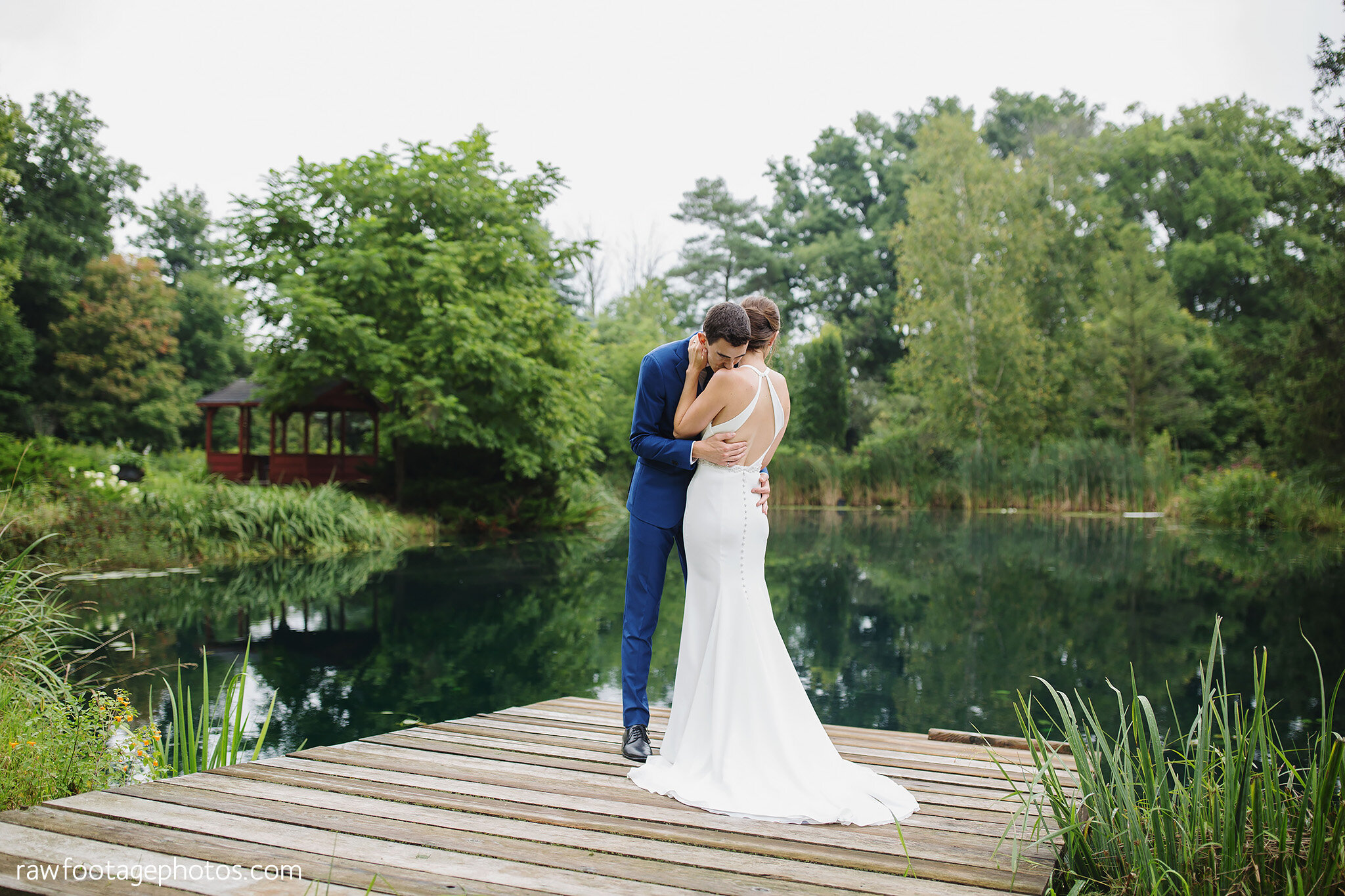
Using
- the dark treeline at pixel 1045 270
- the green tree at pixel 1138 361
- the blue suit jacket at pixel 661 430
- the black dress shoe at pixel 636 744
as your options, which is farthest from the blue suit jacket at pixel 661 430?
the green tree at pixel 1138 361

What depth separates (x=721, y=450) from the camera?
10.6ft

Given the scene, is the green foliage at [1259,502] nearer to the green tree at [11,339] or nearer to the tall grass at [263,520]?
the tall grass at [263,520]

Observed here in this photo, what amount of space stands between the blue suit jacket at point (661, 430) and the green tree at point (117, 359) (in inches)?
1106

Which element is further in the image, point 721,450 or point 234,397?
point 234,397

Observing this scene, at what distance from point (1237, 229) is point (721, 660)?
124 feet

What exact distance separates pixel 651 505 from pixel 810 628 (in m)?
5.19

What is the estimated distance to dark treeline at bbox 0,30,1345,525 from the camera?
15.2 meters

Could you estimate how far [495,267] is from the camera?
1561 centimetres

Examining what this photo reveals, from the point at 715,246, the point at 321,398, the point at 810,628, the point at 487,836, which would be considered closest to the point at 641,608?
the point at 487,836

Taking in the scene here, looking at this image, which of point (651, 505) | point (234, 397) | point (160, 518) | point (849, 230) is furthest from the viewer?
point (849, 230)

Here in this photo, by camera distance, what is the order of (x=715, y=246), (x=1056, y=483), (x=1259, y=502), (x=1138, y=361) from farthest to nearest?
(x=715, y=246)
(x=1138, y=361)
(x=1056, y=483)
(x=1259, y=502)

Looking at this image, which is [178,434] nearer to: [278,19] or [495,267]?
[278,19]

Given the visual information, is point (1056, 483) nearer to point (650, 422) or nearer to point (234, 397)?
point (234, 397)

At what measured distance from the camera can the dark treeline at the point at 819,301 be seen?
15234mm
